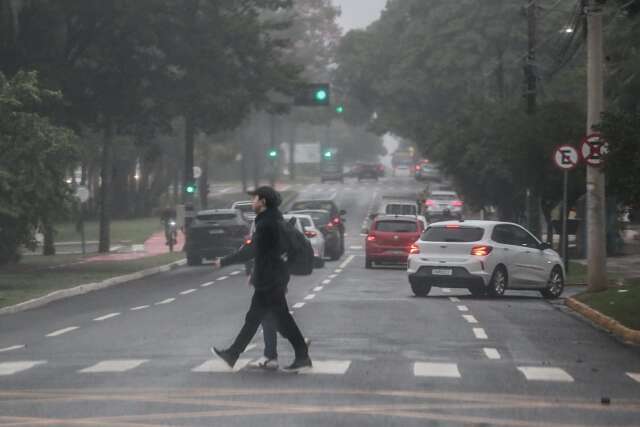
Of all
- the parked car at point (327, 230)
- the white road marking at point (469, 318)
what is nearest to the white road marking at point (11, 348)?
the white road marking at point (469, 318)

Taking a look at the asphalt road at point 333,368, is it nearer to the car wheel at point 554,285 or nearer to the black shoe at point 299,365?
the black shoe at point 299,365

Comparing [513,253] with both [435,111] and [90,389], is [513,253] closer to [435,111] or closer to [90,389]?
[90,389]

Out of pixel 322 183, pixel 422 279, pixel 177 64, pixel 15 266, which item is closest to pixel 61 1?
pixel 177 64

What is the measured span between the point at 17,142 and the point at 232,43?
15749 mm

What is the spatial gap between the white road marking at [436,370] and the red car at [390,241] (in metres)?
26.2

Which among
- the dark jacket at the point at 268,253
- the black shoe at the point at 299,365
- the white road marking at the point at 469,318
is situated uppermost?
the dark jacket at the point at 268,253

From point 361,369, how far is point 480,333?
512cm

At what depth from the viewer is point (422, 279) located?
27.6m

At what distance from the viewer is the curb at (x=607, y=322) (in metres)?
18.9

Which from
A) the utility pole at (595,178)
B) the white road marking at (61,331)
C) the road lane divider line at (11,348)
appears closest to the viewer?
the road lane divider line at (11,348)

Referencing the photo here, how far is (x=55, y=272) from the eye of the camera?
1512 inches

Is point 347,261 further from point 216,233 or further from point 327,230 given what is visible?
point 216,233

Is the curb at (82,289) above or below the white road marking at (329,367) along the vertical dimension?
below

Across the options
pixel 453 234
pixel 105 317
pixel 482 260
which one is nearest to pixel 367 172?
pixel 453 234
